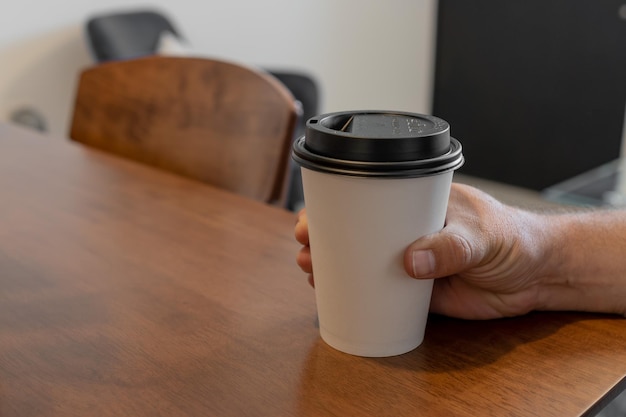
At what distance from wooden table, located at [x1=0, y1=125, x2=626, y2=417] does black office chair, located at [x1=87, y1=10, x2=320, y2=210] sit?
173 centimetres

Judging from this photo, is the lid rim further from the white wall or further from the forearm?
the white wall

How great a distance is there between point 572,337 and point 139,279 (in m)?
0.41

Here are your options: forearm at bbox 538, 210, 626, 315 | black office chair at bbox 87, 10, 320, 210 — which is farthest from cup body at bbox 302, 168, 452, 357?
black office chair at bbox 87, 10, 320, 210

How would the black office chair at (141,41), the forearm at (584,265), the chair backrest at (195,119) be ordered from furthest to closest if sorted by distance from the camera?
the black office chair at (141,41)
the chair backrest at (195,119)
the forearm at (584,265)

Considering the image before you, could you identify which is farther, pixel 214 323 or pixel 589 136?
pixel 589 136

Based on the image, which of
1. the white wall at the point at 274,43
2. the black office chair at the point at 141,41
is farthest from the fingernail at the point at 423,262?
the white wall at the point at 274,43

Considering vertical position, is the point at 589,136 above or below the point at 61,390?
below

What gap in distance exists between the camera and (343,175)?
0.56 metres

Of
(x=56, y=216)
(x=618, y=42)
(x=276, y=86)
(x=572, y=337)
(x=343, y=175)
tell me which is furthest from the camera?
(x=618, y=42)

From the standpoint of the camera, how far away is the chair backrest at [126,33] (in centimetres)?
279

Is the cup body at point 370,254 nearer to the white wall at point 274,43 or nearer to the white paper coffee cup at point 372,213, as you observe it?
the white paper coffee cup at point 372,213

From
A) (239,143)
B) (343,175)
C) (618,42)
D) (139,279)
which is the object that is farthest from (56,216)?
(618,42)

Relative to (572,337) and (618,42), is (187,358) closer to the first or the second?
(572,337)

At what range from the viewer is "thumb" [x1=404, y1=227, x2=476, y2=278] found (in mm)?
589
